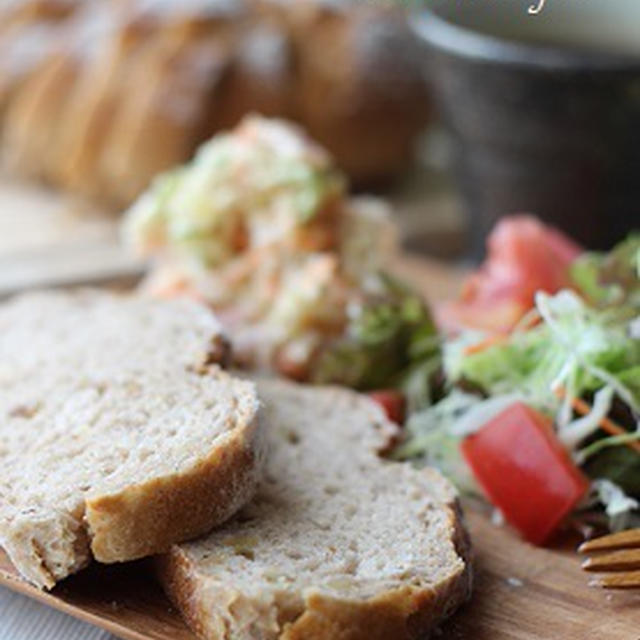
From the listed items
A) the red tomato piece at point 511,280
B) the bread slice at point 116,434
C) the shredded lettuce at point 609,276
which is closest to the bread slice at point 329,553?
the bread slice at point 116,434

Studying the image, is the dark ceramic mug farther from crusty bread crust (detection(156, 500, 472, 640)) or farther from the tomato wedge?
crusty bread crust (detection(156, 500, 472, 640))

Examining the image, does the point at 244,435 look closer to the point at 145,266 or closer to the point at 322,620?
the point at 322,620

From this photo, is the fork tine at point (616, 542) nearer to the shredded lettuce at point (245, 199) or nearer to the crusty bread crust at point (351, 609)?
the crusty bread crust at point (351, 609)

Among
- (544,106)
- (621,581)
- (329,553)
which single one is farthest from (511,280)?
(329,553)

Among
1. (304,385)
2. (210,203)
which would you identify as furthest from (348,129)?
(304,385)

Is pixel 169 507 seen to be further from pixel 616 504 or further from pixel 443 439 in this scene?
pixel 616 504

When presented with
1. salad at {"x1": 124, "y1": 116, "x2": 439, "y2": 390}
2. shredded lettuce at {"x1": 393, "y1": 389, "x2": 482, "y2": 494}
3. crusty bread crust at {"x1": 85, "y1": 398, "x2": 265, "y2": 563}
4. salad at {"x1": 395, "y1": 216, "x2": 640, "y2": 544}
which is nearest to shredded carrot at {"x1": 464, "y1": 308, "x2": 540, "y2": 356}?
salad at {"x1": 395, "y1": 216, "x2": 640, "y2": 544}
